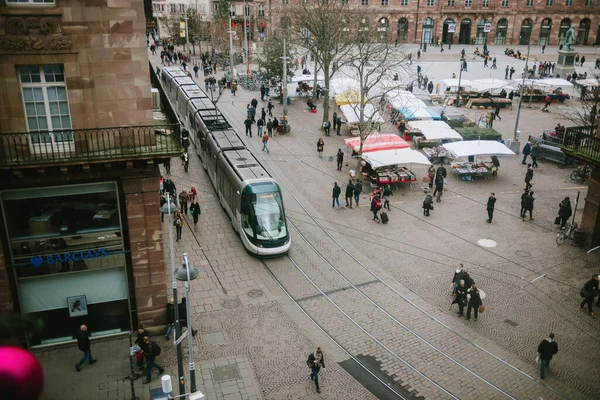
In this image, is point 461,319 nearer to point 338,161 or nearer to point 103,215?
point 103,215

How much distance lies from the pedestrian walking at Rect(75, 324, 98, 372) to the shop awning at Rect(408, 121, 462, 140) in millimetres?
27634

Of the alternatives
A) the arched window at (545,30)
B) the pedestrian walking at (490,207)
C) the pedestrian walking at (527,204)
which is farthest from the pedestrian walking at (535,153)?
the arched window at (545,30)

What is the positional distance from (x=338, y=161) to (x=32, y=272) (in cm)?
2150

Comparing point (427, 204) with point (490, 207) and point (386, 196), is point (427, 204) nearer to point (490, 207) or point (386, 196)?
point (386, 196)

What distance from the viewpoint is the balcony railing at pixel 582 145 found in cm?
2380

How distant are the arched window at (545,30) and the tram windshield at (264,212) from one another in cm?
8685

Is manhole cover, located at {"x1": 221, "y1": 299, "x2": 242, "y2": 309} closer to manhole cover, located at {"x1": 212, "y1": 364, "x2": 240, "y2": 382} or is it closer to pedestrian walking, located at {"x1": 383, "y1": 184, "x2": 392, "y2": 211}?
manhole cover, located at {"x1": 212, "y1": 364, "x2": 240, "y2": 382}

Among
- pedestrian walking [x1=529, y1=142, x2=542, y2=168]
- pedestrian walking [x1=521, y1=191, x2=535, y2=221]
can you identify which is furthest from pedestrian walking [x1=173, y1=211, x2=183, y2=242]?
pedestrian walking [x1=529, y1=142, x2=542, y2=168]

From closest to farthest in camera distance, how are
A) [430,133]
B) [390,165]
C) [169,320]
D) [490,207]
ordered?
[169,320] → [490,207] → [390,165] → [430,133]

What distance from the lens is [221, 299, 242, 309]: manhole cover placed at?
2094 cm

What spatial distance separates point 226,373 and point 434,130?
89.5 ft

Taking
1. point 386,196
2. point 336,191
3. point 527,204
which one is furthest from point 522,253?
point 336,191

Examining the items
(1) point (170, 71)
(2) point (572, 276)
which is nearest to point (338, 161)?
(2) point (572, 276)

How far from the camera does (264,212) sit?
23953 mm
